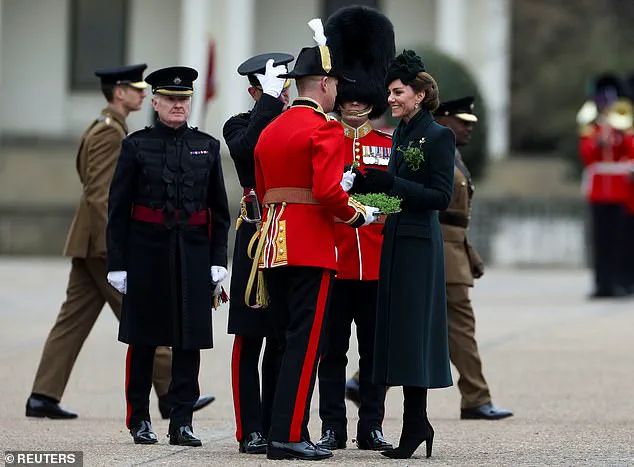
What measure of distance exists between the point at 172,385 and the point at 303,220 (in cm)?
118

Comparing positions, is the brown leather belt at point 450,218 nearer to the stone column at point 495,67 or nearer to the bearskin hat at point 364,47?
the bearskin hat at point 364,47

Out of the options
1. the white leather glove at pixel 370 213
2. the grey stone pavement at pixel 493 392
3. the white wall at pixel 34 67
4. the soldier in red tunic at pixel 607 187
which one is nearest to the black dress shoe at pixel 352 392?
the grey stone pavement at pixel 493 392

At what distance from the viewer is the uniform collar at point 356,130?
873cm

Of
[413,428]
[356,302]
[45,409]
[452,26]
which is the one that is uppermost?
[452,26]

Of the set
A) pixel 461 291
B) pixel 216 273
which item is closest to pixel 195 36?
pixel 461 291

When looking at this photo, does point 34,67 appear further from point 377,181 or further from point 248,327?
point 377,181

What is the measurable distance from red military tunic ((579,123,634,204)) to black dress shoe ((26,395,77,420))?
1047 centimetres

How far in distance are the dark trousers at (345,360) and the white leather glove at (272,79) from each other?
951 mm

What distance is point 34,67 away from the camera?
35906mm

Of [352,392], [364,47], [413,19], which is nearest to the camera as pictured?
[364,47]

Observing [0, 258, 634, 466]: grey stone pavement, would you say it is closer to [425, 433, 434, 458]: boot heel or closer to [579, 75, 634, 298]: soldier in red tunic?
[425, 433, 434, 458]: boot heel

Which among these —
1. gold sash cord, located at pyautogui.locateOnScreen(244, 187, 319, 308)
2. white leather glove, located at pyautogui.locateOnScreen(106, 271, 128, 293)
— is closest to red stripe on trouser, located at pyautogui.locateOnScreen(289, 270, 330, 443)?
gold sash cord, located at pyautogui.locateOnScreen(244, 187, 319, 308)

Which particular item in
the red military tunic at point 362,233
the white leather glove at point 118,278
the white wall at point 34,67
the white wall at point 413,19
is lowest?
the white leather glove at point 118,278

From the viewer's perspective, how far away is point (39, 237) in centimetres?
2805
